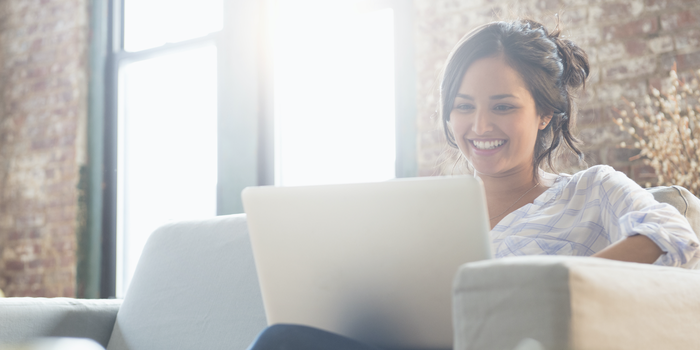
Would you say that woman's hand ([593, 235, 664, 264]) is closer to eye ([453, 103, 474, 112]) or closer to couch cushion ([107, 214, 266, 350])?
eye ([453, 103, 474, 112])

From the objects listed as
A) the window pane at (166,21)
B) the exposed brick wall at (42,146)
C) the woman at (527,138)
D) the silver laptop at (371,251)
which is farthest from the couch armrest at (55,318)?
the window pane at (166,21)

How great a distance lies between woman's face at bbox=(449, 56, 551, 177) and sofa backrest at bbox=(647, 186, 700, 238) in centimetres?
32

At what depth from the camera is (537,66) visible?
1411 mm

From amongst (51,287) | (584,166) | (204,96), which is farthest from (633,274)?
(51,287)

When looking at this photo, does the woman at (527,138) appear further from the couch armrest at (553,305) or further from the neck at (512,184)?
the couch armrest at (553,305)

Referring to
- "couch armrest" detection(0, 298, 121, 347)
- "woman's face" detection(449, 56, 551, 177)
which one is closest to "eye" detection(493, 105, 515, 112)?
"woman's face" detection(449, 56, 551, 177)

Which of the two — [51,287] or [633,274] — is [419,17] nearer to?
[633,274]

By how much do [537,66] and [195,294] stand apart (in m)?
0.99

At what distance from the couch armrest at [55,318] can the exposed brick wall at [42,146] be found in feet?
6.31

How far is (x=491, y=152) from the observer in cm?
139

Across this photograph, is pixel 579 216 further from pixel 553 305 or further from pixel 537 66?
pixel 553 305

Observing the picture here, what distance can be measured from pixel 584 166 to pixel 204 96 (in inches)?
79.0

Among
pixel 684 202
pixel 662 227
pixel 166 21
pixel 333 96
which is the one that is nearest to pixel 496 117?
pixel 684 202

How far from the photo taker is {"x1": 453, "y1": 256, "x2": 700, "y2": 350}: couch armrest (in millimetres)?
598
